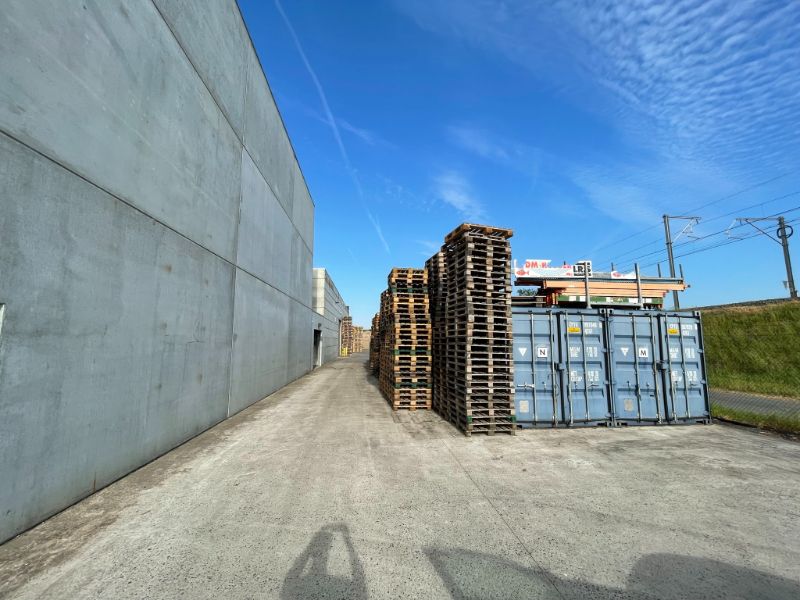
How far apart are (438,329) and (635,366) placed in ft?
17.3

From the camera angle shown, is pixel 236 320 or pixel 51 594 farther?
pixel 236 320

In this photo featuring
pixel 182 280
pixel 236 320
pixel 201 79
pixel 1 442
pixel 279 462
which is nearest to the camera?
pixel 1 442

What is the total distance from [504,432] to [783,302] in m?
20.0

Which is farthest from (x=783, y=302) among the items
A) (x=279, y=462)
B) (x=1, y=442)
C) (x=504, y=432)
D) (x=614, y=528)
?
(x=1, y=442)

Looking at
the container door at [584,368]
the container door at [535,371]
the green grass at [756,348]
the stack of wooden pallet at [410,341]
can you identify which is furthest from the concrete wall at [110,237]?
the green grass at [756,348]

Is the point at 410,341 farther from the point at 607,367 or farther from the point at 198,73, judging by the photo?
the point at 198,73

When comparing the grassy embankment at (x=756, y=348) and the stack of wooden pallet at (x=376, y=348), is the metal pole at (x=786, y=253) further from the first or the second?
the stack of wooden pallet at (x=376, y=348)

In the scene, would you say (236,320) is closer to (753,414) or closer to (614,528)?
(614,528)

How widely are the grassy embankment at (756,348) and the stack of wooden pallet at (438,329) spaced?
12797mm

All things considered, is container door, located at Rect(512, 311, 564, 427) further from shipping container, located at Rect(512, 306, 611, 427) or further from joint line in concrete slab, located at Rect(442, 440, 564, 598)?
joint line in concrete slab, located at Rect(442, 440, 564, 598)

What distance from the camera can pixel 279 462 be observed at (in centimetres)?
600

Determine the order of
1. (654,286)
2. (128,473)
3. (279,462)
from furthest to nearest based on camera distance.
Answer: (654,286), (279,462), (128,473)

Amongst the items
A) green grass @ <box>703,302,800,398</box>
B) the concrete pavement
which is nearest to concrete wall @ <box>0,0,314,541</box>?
the concrete pavement

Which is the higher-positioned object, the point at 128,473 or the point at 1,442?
the point at 1,442
